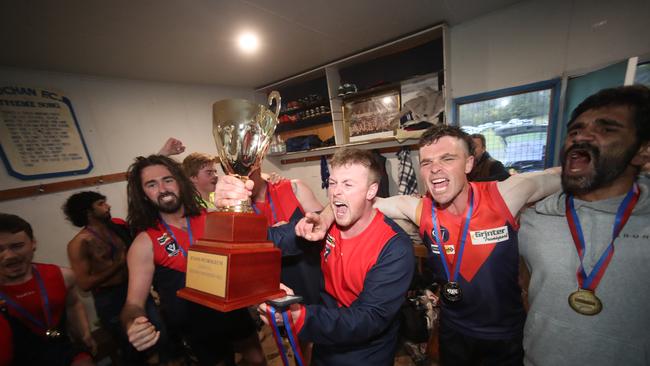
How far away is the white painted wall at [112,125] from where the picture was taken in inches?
102

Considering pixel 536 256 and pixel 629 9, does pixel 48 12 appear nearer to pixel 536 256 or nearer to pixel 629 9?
pixel 536 256

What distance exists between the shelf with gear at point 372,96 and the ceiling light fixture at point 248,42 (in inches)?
46.2

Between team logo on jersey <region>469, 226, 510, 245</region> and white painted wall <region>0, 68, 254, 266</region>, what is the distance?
4225 millimetres

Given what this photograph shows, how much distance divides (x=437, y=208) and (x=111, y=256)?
292cm

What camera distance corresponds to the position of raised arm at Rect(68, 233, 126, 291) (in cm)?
191

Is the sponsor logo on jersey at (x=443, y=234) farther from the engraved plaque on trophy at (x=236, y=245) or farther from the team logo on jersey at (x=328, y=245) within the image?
the engraved plaque on trophy at (x=236, y=245)

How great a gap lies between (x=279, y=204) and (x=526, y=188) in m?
1.59

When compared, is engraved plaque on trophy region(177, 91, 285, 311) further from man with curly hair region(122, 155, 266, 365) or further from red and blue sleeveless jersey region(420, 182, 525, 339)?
red and blue sleeveless jersey region(420, 182, 525, 339)

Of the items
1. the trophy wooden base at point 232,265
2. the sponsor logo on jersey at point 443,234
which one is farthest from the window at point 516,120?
the trophy wooden base at point 232,265

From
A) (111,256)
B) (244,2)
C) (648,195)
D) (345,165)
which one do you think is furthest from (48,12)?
(648,195)

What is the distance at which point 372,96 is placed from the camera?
3.72m

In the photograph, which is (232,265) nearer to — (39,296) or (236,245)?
(236,245)

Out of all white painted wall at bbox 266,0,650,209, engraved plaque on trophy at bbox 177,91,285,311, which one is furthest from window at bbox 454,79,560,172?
engraved plaque on trophy at bbox 177,91,285,311

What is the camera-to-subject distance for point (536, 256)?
107 centimetres
